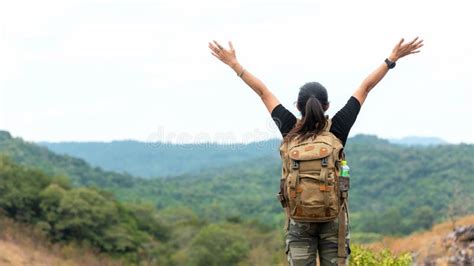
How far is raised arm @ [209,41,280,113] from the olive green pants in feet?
2.26

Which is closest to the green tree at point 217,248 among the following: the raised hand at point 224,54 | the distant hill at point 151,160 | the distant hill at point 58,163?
the distant hill at point 58,163

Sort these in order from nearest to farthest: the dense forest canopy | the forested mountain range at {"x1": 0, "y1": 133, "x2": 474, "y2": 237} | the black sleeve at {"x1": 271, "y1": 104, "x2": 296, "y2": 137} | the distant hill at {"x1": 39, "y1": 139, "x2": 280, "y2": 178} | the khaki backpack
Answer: the khaki backpack, the black sleeve at {"x1": 271, "y1": 104, "x2": 296, "y2": 137}, the dense forest canopy, the forested mountain range at {"x1": 0, "y1": 133, "x2": 474, "y2": 237}, the distant hill at {"x1": 39, "y1": 139, "x2": 280, "y2": 178}

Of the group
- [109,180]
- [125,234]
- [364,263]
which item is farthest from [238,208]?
[364,263]

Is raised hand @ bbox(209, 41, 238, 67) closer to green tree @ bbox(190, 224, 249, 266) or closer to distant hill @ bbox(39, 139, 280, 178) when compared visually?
green tree @ bbox(190, 224, 249, 266)

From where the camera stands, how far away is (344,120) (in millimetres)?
3832

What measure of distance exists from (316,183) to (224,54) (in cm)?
103

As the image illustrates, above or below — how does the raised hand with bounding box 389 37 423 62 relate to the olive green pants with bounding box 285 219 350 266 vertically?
above

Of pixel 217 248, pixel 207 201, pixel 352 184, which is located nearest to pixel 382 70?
pixel 217 248

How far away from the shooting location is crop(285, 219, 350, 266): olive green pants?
3721 mm

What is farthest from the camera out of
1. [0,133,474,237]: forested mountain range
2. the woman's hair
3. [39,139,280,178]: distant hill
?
[39,139,280,178]: distant hill

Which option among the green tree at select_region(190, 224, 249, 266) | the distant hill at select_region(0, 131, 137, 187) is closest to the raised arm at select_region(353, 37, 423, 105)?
the green tree at select_region(190, 224, 249, 266)

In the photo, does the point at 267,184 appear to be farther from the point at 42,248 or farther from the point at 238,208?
the point at 42,248

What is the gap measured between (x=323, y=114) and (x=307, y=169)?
0.32 meters

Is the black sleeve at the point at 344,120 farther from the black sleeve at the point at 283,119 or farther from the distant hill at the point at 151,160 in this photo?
the distant hill at the point at 151,160
